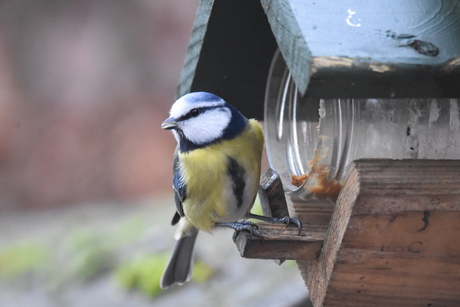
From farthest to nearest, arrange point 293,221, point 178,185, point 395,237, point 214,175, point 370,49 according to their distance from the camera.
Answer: point 178,185, point 214,175, point 293,221, point 395,237, point 370,49

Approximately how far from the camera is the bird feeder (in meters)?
1.25

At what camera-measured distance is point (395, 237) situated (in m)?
1.38

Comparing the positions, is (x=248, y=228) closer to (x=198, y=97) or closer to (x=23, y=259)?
(x=198, y=97)

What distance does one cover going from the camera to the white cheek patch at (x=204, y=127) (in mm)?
1966

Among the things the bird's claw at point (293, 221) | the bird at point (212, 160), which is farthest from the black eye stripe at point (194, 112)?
the bird's claw at point (293, 221)

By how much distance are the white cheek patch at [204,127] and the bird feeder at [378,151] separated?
0.99 feet

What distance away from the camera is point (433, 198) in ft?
4.38

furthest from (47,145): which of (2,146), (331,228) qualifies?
(331,228)

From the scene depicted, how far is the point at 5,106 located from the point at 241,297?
323 cm

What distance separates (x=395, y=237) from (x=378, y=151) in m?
0.28

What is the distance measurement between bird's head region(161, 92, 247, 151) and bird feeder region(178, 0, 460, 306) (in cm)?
30

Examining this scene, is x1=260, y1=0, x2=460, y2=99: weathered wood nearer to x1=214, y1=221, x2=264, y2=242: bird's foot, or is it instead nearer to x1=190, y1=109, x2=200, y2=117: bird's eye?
x1=214, y1=221, x2=264, y2=242: bird's foot

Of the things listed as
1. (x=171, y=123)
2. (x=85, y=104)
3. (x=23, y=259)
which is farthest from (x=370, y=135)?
(x=85, y=104)

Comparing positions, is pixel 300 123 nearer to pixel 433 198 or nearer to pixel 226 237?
pixel 433 198
